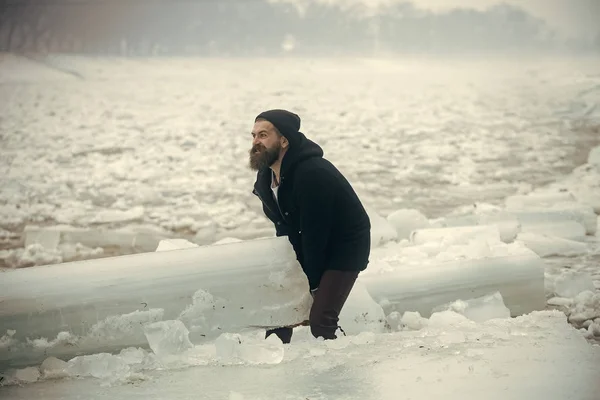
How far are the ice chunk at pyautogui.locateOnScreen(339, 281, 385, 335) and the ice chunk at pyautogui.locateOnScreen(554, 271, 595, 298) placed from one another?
33.5 inches

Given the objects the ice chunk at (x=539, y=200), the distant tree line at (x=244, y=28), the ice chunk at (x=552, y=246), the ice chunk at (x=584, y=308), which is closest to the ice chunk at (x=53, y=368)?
the ice chunk at (x=584, y=308)

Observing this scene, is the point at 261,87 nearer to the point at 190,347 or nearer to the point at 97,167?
the point at 97,167

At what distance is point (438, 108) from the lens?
30.1 feet

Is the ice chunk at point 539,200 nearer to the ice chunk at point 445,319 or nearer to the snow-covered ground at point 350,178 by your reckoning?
the snow-covered ground at point 350,178

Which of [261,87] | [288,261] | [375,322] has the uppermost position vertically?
[288,261]

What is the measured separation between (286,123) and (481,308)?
0.92 metres

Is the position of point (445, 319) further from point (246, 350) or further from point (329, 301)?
point (246, 350)

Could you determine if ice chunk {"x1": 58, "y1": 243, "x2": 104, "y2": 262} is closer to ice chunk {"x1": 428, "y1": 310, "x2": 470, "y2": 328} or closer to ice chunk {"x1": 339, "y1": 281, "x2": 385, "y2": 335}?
ice chunk {"x1": 339, "y1": 281, "x2": 385, "y2": 335}

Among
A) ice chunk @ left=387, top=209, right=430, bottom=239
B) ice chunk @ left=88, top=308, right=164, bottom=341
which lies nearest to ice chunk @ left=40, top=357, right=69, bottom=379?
ice chunk @ left=88, top=308, right=164, bottom=341

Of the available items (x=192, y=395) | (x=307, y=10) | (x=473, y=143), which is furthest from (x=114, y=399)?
(x=307, y=10)

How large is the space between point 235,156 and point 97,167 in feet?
4.08

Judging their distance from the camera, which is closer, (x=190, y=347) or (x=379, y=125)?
(x=190, y=347)

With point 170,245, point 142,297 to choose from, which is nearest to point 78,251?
point 170,245

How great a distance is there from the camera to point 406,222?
3.20 m
